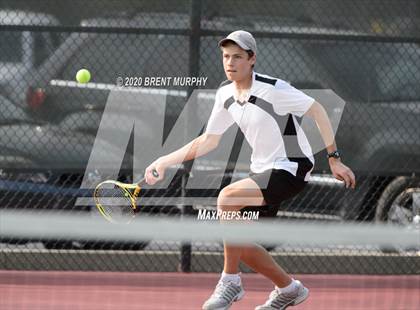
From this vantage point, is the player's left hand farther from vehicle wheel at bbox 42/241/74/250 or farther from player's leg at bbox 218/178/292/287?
vehicle wheel at bbox 42/241/74/250

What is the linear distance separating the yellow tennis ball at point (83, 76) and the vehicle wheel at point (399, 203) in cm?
238

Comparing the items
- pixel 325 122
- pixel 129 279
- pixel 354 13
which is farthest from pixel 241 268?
pixel 325 122

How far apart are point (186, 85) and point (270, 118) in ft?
6.61

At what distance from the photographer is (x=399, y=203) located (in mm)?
8453

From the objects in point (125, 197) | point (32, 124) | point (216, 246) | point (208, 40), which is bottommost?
point (125, 197)

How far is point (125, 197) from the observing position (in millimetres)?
6465

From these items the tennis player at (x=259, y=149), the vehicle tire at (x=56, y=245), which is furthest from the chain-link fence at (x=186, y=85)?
the tennis player at (x=259, y=149)

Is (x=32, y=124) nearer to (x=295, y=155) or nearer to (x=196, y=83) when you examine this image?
(x=196, y=83)

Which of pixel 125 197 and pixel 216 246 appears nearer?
pixel 125 197

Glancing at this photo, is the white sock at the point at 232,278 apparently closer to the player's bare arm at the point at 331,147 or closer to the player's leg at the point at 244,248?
the player's leg at the point at 244,248

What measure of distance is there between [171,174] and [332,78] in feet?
4.43

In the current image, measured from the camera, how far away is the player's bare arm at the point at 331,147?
5785 millimetres

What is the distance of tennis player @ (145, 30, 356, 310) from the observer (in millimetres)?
5949

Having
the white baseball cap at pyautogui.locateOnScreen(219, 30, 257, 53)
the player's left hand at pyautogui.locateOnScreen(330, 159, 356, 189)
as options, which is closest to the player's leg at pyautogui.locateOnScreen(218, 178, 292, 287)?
the player's left hand at pyautogui.locateOnScreen(330, 159, 356, 189)
